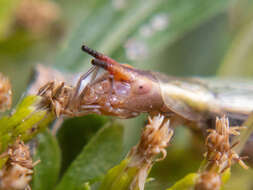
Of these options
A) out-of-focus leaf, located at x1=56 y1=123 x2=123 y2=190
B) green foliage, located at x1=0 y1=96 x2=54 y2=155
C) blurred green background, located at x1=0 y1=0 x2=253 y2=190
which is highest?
blurred green background, located at x1=0 y1=0 x2=253 y2=190

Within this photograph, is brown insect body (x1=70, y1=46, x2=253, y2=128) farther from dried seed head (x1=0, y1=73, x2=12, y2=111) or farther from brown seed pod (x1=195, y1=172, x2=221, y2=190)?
brown seed pod (x1=195, y1=172, x2=221, y2=190)

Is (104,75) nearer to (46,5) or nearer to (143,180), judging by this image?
(143,180)

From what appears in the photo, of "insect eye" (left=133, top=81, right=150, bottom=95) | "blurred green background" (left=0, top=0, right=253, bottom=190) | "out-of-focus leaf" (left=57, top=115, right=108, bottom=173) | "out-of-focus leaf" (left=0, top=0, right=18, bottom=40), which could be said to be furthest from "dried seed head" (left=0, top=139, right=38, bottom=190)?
"out-of-focus leaf" (left=0, top=0, right=18, bottom=40)

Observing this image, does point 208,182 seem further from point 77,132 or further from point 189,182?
point 77,132

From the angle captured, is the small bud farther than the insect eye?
No

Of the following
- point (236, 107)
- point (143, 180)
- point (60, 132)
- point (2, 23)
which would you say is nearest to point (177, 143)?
point (236, 107)

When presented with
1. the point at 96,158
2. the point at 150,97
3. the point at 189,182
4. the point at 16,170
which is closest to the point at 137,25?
the point at 150,97

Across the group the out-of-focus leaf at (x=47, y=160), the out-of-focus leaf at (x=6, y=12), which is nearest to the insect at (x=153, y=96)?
the out-of-focus leaf at (x=47, y=160)

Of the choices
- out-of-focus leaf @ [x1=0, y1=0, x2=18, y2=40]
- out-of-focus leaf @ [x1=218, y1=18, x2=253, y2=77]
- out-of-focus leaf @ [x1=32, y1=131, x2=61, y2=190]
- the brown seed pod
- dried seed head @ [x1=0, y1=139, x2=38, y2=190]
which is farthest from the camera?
out-of-focus leaf @ [x1=218, y1=18, x2=253, y2=77]
